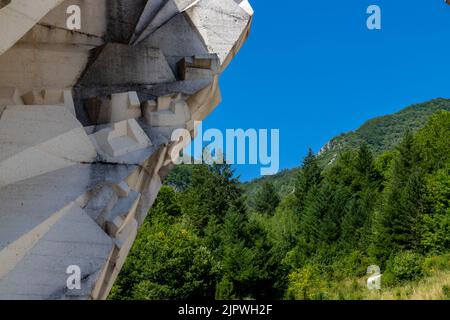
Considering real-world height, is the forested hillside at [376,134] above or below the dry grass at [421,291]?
above

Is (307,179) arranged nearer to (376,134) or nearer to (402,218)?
(402,218)

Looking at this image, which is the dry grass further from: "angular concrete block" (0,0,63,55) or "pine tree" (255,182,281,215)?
"pine tree" (255,182,281,215)

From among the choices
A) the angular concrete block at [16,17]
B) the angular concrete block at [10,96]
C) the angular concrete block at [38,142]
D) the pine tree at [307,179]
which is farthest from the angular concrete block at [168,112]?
the pine tree at [307,179]

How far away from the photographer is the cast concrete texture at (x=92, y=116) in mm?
6570

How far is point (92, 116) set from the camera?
8.66 metres

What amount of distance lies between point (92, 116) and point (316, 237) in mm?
26930

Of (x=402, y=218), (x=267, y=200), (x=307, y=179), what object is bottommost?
(x=402, y=218)

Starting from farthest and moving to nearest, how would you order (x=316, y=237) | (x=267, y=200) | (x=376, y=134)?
(x=376, y=134), (x=267, y=200), (x=316, y=237)

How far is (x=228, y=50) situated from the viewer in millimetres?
10297

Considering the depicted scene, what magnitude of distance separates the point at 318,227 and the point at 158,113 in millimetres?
26832

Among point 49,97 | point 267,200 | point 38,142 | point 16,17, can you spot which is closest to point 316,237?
point 267,200

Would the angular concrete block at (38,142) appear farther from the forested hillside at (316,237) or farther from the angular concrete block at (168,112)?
the forested hillside at (316,237)

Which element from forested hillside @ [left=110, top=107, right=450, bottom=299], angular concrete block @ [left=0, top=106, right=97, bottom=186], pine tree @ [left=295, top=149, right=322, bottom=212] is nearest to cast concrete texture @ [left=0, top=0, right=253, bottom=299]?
angular concrete block @ [left=0, top=106, right=97, bottom=186]

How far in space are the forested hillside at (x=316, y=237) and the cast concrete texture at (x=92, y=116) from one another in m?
14.0
